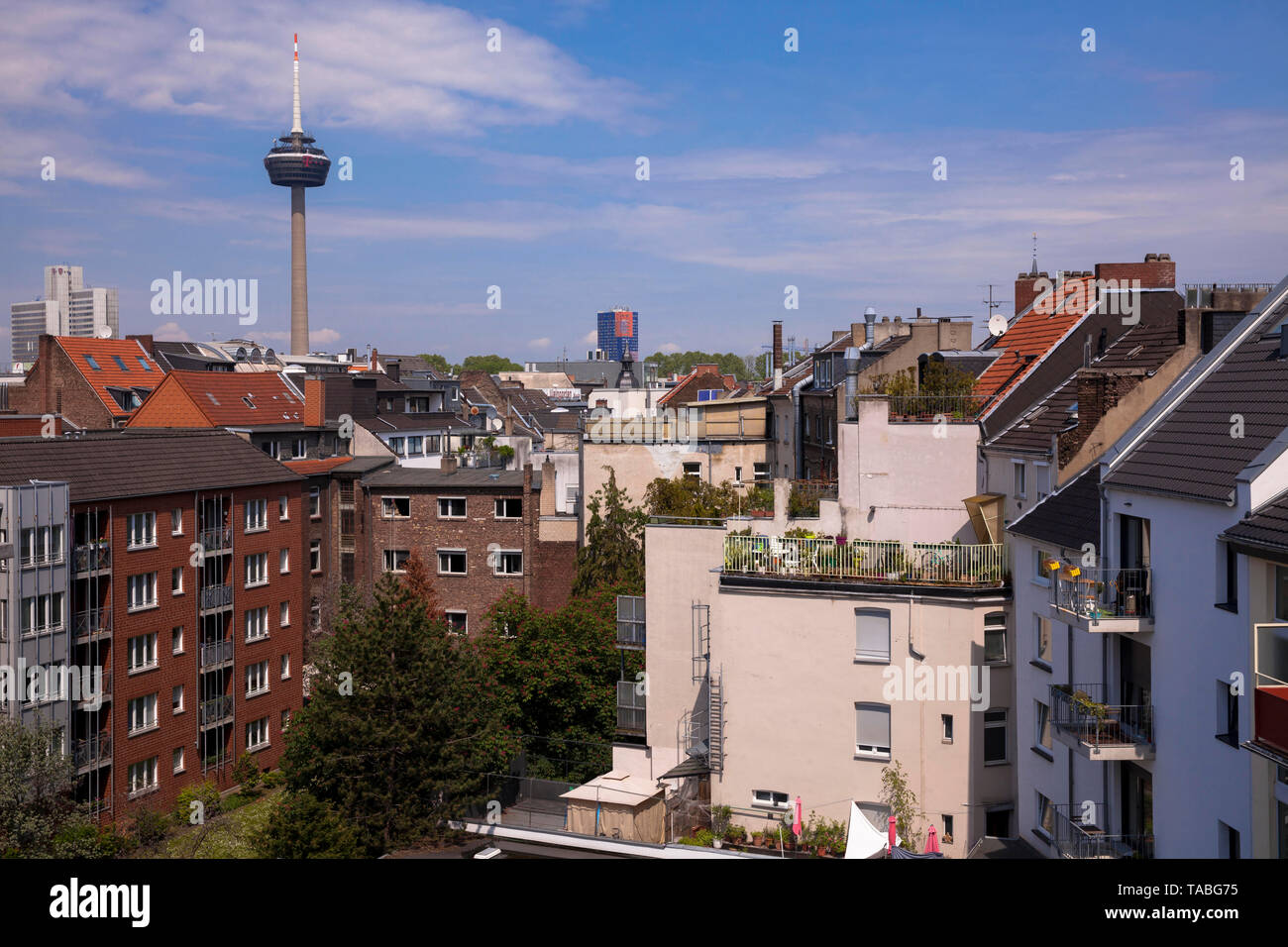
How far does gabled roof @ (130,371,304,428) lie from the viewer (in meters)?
62.6

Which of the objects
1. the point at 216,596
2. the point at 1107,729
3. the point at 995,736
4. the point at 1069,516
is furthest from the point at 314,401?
the point at 1107,729

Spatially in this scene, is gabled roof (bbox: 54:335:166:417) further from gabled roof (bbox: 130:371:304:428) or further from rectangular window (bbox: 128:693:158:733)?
rectangular window (bbox: 128:693:158:733)

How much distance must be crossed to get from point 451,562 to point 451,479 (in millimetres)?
4279

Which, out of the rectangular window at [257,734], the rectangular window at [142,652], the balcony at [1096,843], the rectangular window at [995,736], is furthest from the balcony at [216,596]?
the balcony at [1096,843]

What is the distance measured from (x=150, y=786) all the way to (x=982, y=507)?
33.8 meters

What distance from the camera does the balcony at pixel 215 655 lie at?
158 feet

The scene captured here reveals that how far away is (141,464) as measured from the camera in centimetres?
4656

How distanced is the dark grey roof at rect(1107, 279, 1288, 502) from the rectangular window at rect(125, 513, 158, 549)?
37.1 meters

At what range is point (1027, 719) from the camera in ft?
85.7

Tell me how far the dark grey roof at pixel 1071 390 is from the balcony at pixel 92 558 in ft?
106

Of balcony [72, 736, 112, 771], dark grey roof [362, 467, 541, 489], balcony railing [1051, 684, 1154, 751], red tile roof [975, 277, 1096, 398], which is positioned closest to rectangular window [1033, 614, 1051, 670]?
balcony railing [1051, 684, 1154, 751]

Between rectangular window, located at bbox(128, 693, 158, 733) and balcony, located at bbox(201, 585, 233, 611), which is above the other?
balcony, located at bbox(201, 585, 233, 611)

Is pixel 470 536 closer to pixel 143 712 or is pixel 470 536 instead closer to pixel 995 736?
pixel 143 712
